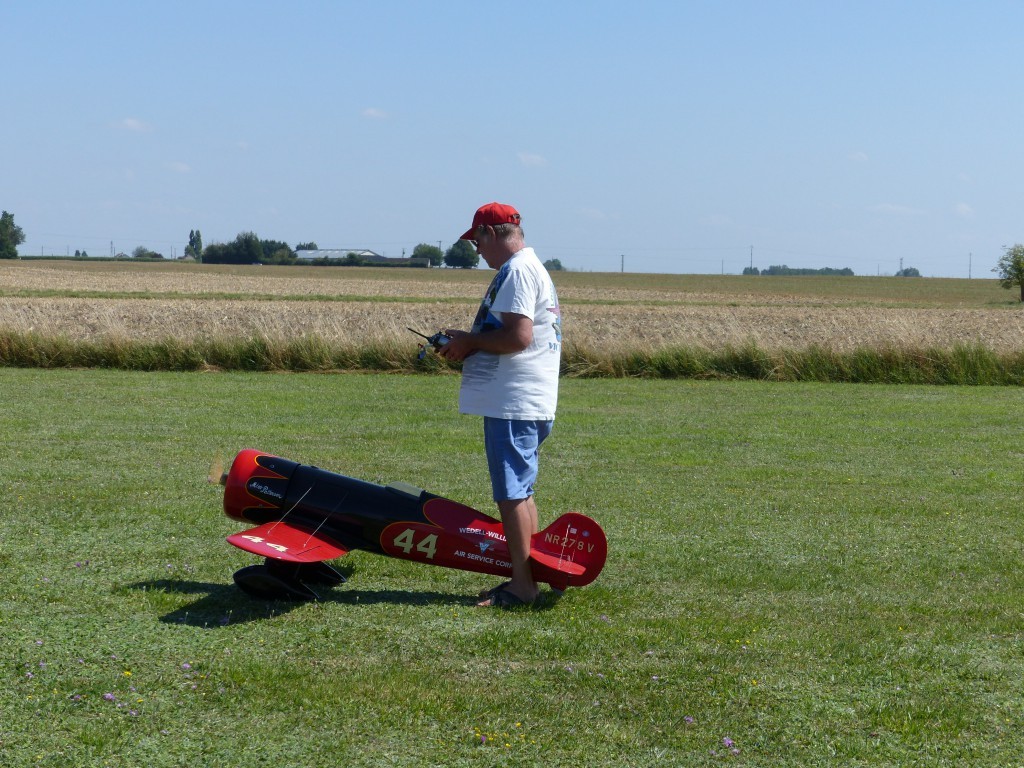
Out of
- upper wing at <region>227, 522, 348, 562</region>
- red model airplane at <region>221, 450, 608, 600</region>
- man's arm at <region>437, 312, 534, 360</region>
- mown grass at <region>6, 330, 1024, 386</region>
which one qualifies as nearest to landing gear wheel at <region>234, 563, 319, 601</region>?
red model airplane at <region>221, 450, 608, 600</region>

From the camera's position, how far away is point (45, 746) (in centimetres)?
331

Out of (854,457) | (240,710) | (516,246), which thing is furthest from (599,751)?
(854,457)

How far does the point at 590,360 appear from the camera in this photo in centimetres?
1778

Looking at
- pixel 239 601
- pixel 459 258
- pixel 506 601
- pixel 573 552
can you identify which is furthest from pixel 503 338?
pixel 459 258

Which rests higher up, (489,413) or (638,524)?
(489,413)

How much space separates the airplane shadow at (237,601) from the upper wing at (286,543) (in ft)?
0.76

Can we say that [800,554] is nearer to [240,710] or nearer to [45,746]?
[240,710]

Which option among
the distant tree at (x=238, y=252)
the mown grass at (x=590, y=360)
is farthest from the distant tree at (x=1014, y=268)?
the distant tree at (x=238, y=252)

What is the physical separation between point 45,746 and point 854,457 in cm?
800

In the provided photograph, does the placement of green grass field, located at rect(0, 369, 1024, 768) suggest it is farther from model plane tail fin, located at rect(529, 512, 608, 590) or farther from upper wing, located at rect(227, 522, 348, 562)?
upper wing, located at rect(227, 522, 348, 562)

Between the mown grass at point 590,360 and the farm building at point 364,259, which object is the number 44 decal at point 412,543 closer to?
the mown grass at point 590,360

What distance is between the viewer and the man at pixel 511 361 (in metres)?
4.67

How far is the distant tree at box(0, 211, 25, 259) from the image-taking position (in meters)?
113

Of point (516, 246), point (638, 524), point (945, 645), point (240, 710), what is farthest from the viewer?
point (638, 524)
